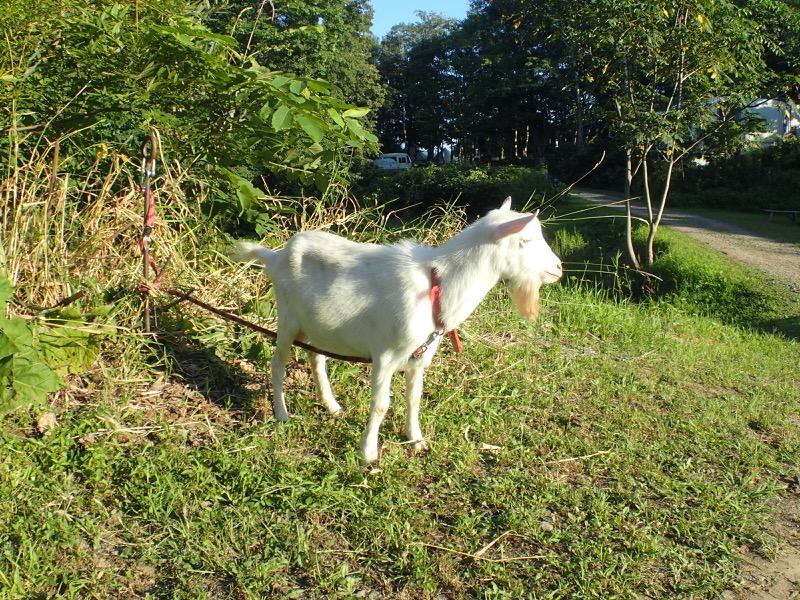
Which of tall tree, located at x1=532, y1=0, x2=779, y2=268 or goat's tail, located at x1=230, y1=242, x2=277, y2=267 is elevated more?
tall tree, located at x1=532, y1=0, x2=779, y2=268

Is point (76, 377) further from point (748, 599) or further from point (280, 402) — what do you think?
point (748, 599)

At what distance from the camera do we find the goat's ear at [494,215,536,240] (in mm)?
3439

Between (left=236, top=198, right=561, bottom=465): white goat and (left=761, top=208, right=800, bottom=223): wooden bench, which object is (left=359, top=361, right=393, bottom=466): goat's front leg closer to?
(left=236, top=198, right=561, bottom=465): white goat

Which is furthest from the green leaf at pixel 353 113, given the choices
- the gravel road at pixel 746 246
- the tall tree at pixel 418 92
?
the tall tree at pixel 418 92

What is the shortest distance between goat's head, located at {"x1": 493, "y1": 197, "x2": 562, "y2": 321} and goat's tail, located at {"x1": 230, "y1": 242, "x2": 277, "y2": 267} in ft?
4.59

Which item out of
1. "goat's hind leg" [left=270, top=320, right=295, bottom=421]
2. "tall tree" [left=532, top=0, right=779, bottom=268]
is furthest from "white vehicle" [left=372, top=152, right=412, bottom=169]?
"goat's hind leg" [left=270, top=320, right=295, bottom=421]

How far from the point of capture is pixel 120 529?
10.4ft

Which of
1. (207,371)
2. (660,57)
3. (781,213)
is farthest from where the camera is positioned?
(781,213)

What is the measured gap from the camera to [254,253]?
430 cm

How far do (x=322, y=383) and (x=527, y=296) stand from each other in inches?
57.7

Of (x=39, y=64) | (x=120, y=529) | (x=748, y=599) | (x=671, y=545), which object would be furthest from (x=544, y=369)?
(x=39, y=64)

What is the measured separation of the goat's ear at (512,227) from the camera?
344 centimetres

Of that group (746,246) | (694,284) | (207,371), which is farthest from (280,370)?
(746,246)

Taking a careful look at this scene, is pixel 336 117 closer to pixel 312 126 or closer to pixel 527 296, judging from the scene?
pixel 312 126
